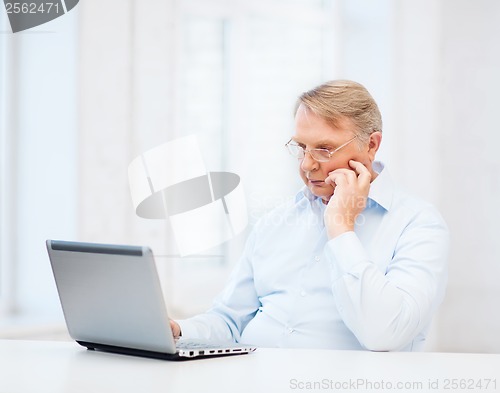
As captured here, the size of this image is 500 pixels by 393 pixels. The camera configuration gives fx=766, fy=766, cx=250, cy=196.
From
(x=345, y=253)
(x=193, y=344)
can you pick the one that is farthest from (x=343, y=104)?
(x=193, y=344)

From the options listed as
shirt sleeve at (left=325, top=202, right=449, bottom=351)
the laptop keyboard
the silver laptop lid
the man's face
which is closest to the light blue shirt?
shirt sleeve at (left=325, top=202, right=449, bottom=351)

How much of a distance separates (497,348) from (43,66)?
279 cm

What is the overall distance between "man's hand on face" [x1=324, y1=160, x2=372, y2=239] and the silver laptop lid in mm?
633

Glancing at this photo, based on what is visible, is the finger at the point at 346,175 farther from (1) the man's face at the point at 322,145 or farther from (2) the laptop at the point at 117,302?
(2) the laptop at the point at 117,302

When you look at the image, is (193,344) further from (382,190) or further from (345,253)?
(382,190)

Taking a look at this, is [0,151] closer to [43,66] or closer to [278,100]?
[43,66]

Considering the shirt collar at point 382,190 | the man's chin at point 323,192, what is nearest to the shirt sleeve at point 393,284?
the shirt collar at point 382,190

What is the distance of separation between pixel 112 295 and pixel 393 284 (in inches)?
28.5

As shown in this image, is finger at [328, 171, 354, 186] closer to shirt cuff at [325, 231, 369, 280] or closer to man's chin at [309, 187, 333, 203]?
man's chin at [309, 187, 333, 203]

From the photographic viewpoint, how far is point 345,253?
6.31 ft

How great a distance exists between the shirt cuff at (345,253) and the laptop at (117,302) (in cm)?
36

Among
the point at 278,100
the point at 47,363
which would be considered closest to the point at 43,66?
the point at 278,100

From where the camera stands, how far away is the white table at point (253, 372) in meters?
1.34

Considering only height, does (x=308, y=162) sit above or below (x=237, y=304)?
above
